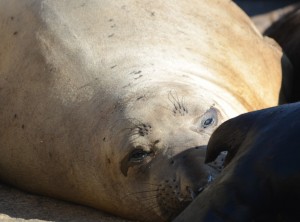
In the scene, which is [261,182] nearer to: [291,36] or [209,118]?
[209,118]

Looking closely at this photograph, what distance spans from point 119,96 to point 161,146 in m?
0.44

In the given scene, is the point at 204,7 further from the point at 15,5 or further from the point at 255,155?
the point at 255,155

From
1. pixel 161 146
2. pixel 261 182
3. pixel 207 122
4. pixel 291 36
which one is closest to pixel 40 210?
pixel 161 146

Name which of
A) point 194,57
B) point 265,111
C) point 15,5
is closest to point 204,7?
point 194,57

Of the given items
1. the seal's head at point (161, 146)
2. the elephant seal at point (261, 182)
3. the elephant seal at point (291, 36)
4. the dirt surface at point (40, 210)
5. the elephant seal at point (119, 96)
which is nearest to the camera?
the elephant seal at point (261, 182)

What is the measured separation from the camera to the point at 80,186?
4734 mm

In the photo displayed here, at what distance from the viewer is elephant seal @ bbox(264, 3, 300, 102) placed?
608 cm

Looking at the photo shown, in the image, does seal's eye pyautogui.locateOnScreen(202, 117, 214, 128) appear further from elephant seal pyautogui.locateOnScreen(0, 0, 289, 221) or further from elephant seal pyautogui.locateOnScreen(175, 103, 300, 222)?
elephant seal pyautogui.locateOnScreen(175, 103, 300, 222)

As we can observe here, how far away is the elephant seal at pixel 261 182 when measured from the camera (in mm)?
2791

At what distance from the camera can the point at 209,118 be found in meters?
4.38

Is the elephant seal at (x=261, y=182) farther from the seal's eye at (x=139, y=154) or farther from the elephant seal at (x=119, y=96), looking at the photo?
the seal's eye at (x=139, y=154)

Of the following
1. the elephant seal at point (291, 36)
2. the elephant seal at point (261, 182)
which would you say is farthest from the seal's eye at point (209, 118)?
the elephant seal at point (291, 36)

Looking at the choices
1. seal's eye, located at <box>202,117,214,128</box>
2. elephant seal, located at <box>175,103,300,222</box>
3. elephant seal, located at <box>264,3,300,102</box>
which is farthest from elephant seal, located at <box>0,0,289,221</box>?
elephant seal, located at <box>175,103,300,222</box>

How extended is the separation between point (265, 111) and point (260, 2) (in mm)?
4766
